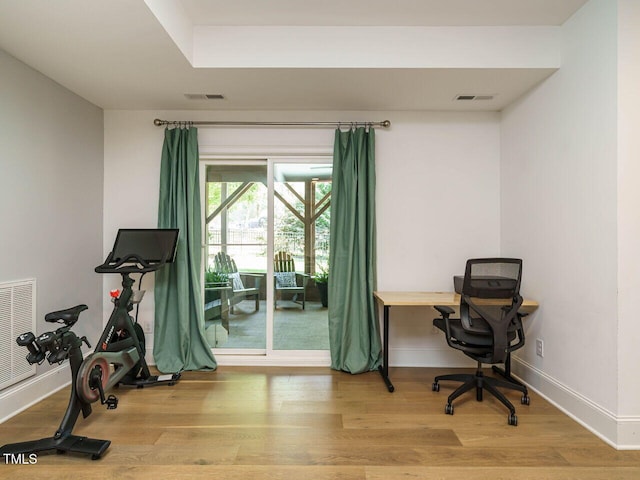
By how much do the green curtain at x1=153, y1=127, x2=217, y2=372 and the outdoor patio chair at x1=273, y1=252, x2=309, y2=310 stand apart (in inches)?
29.6

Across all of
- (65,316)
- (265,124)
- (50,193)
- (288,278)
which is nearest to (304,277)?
(288,278)

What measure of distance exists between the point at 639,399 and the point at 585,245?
941 mm

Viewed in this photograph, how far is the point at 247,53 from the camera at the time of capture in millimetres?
2479

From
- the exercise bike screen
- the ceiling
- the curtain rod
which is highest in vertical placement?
the ceiling

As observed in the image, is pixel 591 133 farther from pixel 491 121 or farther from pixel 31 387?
pixel 31 387

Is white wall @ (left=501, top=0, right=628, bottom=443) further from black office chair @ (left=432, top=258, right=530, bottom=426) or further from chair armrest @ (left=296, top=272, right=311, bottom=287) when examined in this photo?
chair armrest @ (left=296, top=272, right=311, bottom=287)

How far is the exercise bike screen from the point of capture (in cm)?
285

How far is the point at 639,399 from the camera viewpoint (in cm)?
202

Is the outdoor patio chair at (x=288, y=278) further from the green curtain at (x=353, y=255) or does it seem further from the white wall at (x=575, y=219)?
the white wall at (x=575, y=219)

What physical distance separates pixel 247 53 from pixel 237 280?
2.04 m

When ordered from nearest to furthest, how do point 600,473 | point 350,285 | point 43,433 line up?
point 600,473 < point 43,433 < point 350,285

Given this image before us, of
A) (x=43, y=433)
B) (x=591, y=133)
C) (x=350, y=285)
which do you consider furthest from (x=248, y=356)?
(x=591, y=133)

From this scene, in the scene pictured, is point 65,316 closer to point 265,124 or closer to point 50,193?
point 50,193

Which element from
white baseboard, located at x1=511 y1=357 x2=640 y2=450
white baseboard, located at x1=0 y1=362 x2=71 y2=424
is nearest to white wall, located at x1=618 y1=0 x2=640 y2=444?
white baseboard, located at x1=511 y1=357 x2=640 y2=450
